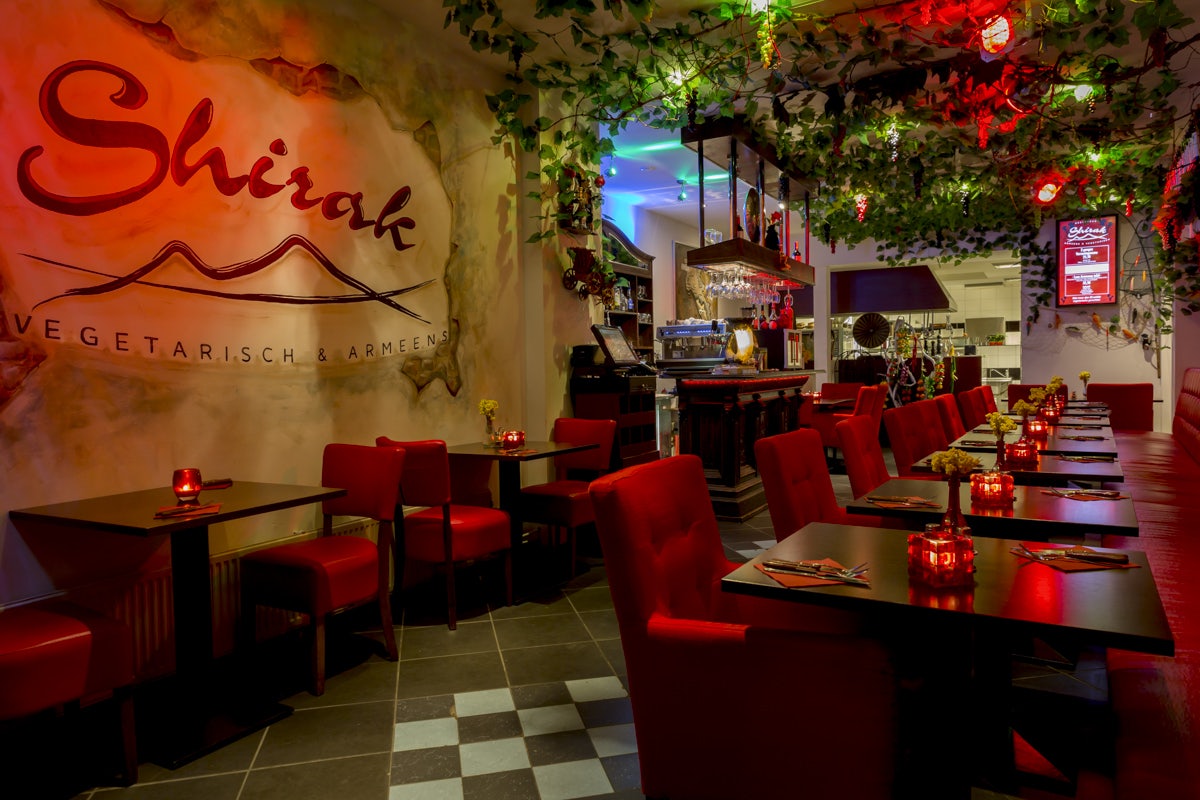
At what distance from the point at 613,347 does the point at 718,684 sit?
13.5 feet

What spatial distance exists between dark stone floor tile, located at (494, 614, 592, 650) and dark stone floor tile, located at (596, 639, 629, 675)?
0.12m

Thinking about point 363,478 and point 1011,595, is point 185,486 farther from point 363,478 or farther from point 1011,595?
point 1011,595

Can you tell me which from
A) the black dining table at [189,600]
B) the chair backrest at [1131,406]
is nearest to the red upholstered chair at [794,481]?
the black dining table at [189,600]

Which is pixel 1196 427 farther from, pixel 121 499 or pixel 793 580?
pixel 121 499

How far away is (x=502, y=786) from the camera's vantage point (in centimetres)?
220

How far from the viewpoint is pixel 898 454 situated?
13.1ft

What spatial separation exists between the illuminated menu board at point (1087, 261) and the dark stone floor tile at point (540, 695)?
965 cm

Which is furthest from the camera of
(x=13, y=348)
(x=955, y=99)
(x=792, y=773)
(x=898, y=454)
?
(x=955, y=99)

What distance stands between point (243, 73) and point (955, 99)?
4.39 meters

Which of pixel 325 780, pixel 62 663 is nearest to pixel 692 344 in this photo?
pixel 325 780

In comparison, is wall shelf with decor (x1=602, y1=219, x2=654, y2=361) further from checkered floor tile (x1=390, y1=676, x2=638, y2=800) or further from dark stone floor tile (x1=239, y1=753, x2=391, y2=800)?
dark stone floor tile (x1=239, y1=753, x2=391, y2=800)

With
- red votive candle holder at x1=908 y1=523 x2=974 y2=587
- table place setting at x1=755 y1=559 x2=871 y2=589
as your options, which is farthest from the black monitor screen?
red votive candle holder at x1=908 y1=523 x2=974 y2=587

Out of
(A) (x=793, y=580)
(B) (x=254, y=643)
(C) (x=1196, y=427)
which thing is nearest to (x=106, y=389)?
(B) (x=254, y=643)

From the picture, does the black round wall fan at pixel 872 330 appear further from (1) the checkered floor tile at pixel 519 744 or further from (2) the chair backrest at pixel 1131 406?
(1) the checkered floor tile at pixel 519 744
